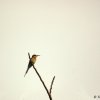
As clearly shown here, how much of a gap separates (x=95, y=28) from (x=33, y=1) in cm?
53

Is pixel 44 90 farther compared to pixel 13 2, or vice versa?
pixel 13 2

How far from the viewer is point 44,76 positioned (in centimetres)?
142

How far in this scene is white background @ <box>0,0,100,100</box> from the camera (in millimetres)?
1406

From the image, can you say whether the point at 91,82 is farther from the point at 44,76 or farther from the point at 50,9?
the point at 50,9

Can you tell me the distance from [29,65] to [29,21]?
13.6 inches

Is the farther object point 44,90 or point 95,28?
point 95,28

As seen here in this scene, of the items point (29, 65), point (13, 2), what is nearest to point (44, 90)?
point (29, 65)

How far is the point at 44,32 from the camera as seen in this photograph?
150 centimetres

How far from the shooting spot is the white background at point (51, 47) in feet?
4.61

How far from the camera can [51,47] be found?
1.48m

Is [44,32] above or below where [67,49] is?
above

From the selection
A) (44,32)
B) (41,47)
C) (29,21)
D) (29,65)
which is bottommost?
(29,65)

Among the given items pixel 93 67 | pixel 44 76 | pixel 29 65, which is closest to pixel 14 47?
pixel 29 65

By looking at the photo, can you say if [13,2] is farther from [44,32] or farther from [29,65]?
[29,65]
